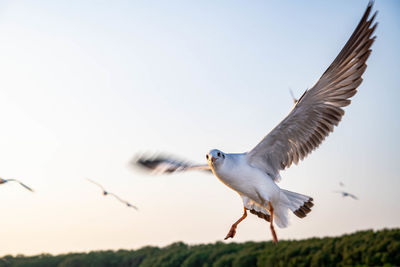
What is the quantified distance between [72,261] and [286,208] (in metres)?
32.9

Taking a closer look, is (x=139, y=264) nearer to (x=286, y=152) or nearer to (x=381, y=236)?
(x=381, y=236)

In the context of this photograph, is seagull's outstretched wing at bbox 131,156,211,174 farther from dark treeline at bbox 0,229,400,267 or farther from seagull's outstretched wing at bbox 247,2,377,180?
dark treeline at bbox 0,229,400,267

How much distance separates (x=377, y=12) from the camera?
7.78m

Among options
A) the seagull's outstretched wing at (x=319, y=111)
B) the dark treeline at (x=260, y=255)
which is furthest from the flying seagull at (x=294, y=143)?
the dark treeline at (x=260, y=255)

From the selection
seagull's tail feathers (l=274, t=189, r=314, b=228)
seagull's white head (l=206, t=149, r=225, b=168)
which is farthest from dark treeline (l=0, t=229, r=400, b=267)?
seagull's white head (l=206, t=149, r=225, b=168)

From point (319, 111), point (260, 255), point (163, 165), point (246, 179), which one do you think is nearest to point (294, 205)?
point (246, 179)

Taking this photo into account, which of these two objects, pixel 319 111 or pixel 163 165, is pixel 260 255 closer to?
pixel 163 165

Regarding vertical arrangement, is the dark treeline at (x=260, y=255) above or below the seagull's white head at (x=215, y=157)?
Answer: above

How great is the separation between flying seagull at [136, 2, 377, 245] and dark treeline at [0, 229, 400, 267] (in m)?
5.41

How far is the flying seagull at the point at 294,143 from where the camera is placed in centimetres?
793

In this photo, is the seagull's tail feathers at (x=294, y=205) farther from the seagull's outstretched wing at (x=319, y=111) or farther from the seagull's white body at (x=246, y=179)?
the seagull's outstretched wing at (x=319, y=111)

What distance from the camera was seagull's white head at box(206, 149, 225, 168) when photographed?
7880 mm

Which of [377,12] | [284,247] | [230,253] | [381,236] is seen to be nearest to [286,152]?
[377,12]

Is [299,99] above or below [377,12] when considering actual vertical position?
below
